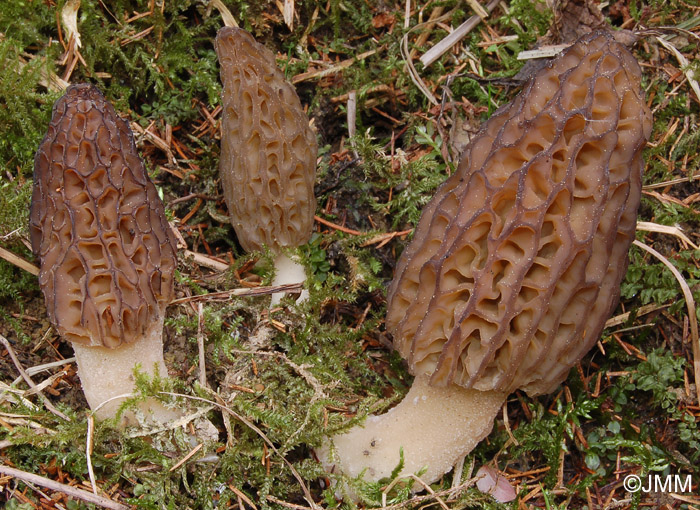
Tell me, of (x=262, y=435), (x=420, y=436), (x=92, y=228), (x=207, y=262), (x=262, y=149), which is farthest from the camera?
(x=207, y=262)

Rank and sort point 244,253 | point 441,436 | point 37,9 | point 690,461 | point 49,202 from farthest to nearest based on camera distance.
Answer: point 244,253 < point 37,9 < point 690,461 < point 441,436 < point 49,202

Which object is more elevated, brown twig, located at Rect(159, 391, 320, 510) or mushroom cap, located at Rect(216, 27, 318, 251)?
mushroom cap, located at Rect(216, 27, 318, 251)

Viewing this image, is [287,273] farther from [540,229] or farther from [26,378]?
[540,229]

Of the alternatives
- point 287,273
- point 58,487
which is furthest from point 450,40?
point 58,487

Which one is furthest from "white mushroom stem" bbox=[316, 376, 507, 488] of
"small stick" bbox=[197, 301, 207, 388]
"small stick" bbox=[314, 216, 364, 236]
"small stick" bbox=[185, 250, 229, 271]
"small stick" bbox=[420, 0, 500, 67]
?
"small stick" bbox=[420, 0, 500, 67]

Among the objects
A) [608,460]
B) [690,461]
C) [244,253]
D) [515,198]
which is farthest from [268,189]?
[690,461]

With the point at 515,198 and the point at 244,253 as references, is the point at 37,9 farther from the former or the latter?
the point at 515,198

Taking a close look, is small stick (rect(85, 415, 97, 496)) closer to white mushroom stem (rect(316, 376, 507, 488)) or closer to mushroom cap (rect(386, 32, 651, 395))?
white mushroom stem (rect(316, 376, 507, 488))
